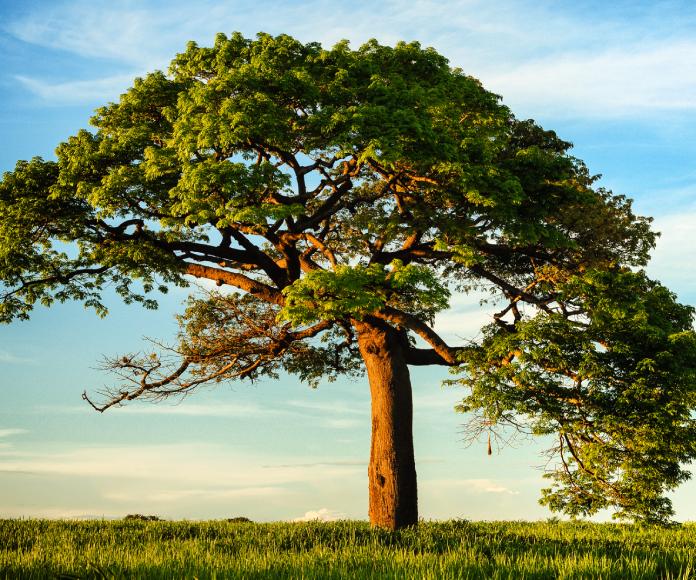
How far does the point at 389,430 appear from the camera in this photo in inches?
741

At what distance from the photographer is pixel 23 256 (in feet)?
65.7

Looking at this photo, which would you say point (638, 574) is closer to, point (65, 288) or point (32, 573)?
point (32, 573)

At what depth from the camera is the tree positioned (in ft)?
54.6

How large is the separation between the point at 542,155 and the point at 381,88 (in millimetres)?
5394

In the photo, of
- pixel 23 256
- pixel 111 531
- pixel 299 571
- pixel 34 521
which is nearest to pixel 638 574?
pixel 299 571

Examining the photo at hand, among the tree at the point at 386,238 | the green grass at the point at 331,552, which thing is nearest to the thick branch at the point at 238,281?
the tree at the point at 386,238

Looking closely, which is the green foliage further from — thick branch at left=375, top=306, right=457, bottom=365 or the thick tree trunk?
the thick tree trunk

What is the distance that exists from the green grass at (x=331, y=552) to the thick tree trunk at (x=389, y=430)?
0.95 metres

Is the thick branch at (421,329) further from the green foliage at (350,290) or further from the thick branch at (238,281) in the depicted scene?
the thick branch at (238,281)

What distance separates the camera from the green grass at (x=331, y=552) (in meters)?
9.42

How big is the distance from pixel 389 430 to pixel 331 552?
7043 millimetres

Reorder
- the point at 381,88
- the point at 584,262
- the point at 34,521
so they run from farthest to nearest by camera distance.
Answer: the point at 584,262 < the point at 34,521 < the point at 381,88

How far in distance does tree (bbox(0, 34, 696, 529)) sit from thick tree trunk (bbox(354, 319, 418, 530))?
0.06m

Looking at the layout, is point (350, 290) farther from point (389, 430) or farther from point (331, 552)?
point (331, 552)
